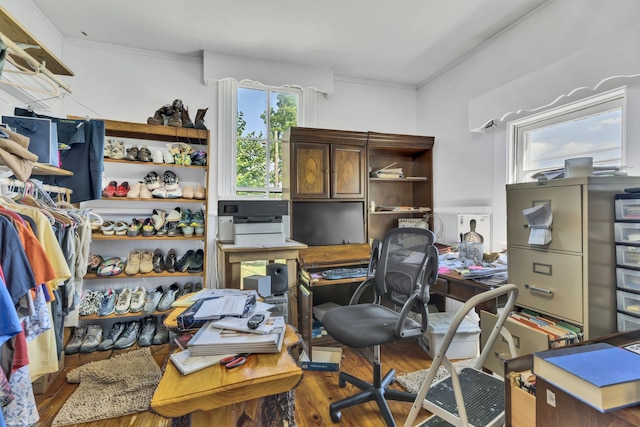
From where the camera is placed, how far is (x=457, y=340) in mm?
2299

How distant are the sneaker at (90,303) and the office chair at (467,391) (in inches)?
93.3

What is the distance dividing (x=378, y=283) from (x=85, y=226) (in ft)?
6.18

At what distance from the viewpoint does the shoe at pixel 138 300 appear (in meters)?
2.38

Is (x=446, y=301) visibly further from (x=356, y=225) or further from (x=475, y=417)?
(x=475, y=417)

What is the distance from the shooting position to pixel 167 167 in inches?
107

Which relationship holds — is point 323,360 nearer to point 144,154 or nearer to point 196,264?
point 196,264

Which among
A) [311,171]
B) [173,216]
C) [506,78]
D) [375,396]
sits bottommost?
[375,396]

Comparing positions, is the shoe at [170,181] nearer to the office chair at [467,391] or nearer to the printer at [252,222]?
the printer at [252,222]

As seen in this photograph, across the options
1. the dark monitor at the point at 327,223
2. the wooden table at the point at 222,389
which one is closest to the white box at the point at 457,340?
the dark monitor at the point at 327,223

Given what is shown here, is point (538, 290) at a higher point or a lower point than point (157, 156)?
lower

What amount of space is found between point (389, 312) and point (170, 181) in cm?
205

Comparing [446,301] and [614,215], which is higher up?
[614,215]

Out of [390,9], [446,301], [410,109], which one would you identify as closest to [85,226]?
[390,9]

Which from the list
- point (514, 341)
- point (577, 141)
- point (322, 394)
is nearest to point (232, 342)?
point (322, 394)
